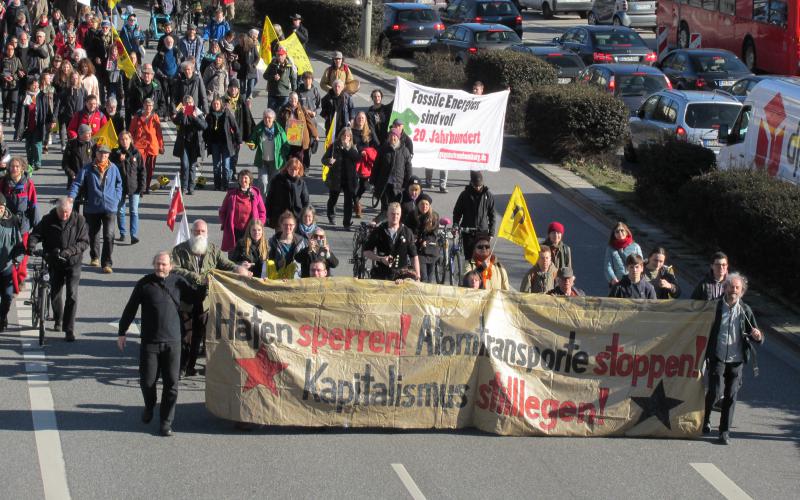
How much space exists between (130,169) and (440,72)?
1436 cm

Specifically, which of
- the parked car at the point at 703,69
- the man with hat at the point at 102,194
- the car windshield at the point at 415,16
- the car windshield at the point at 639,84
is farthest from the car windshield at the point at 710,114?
the car windshield at the point at 415,16

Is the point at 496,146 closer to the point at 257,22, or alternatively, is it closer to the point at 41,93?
the point at 41,93

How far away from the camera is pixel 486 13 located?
41375 mm

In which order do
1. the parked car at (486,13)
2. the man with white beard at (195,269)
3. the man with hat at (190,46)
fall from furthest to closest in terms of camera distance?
the parked car at (486,13)
the man with hat at (190,46)
the man with white beard at (195,269)

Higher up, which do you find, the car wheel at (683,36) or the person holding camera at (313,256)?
the car wheel at (683,36)

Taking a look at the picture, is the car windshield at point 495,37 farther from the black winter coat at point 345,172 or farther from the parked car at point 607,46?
the black winter coat at point 345,172

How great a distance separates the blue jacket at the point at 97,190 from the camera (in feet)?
55.7

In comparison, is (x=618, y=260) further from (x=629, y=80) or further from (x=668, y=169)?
(x=629, y=80)

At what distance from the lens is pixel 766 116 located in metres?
20.4

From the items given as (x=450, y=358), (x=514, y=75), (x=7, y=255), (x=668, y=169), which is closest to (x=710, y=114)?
(x=668, y=169)

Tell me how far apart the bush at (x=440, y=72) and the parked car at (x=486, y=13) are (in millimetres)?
8036

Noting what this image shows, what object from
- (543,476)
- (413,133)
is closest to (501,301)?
(543,476)

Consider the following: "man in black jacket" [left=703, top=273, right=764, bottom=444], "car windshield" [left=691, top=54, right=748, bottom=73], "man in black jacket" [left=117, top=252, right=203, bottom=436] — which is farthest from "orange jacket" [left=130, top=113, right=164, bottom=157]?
"car windshield" [left=691, top=54, right=748, bottom=73]

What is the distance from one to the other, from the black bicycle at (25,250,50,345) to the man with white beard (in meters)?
1.80
